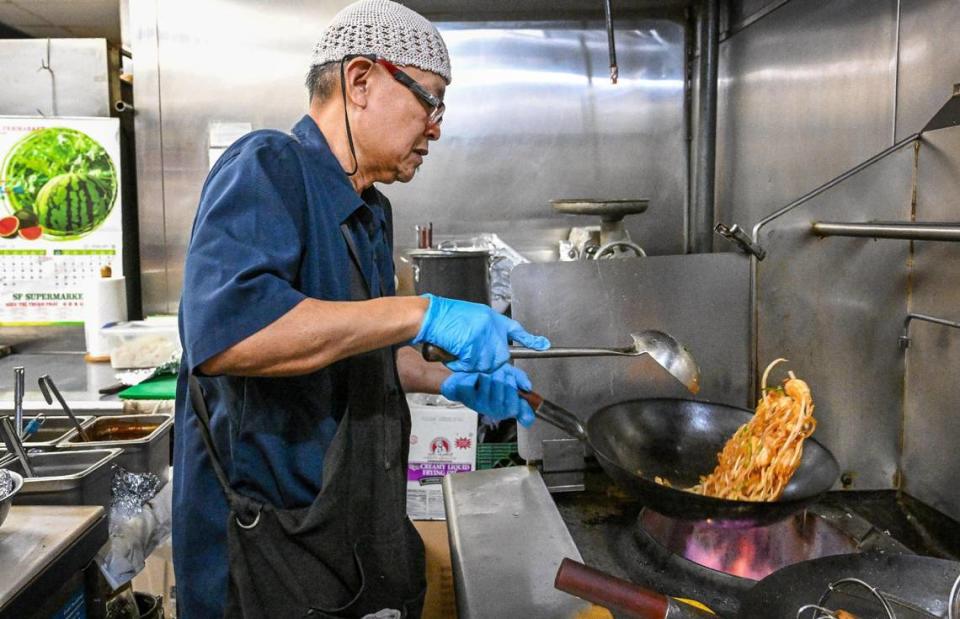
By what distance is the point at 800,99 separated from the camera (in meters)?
2.35

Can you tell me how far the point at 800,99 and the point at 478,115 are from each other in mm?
1540

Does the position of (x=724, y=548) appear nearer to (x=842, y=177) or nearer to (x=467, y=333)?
(x=467, y=333)

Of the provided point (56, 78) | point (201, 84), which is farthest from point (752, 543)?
point (56, 78)

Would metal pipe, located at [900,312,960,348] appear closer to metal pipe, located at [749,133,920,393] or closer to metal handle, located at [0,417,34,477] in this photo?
metal pipe, located at [749,133,920,393]

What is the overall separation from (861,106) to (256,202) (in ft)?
5.88

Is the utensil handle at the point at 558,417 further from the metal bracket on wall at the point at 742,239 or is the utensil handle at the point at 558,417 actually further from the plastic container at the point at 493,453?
the plastic container at the point at 493,453

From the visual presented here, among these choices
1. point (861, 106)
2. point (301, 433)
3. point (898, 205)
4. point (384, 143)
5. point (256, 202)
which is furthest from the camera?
point (861, 106)

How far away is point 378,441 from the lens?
1.34 metres

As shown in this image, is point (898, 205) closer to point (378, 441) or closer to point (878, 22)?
point (878, 22)

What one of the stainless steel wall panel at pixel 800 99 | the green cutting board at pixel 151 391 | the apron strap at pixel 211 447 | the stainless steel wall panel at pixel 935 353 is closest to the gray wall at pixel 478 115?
the stainless steel wall panel at pixel 800 99

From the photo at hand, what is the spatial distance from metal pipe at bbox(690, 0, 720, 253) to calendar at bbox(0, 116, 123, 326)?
2.85 m

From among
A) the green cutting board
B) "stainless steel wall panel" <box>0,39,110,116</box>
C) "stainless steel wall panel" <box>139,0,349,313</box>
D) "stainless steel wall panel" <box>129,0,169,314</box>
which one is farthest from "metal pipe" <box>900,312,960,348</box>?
"stainless steel wall panel" <box>0,39,110,116</box>

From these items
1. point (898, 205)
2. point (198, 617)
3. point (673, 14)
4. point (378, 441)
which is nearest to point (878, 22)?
point (898, 205)

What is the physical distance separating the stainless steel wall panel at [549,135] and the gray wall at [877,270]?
1.22 metres
